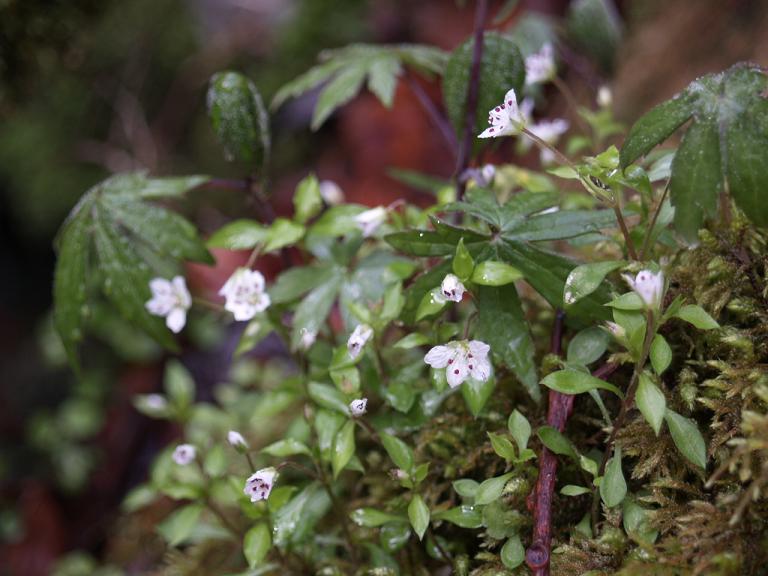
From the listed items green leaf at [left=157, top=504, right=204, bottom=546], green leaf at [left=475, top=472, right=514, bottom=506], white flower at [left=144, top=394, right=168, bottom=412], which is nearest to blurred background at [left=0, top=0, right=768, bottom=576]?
white flower at [left=144, top=394, right=168, bottom=412]

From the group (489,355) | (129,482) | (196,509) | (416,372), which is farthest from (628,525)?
(129,482)

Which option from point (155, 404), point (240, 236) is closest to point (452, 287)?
point (240, 236)

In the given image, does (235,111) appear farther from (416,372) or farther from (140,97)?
(140,97)

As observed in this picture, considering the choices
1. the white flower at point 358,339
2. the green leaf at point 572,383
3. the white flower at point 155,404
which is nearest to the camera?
the green leaf at point 572,383

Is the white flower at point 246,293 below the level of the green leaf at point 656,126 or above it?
below

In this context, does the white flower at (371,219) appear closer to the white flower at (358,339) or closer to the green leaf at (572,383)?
the white flower at (358,339)

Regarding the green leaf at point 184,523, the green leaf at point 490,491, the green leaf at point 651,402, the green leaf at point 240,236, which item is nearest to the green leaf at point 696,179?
the green leaf at point 651,402

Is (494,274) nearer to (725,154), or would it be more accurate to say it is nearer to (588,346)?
(588,346)
